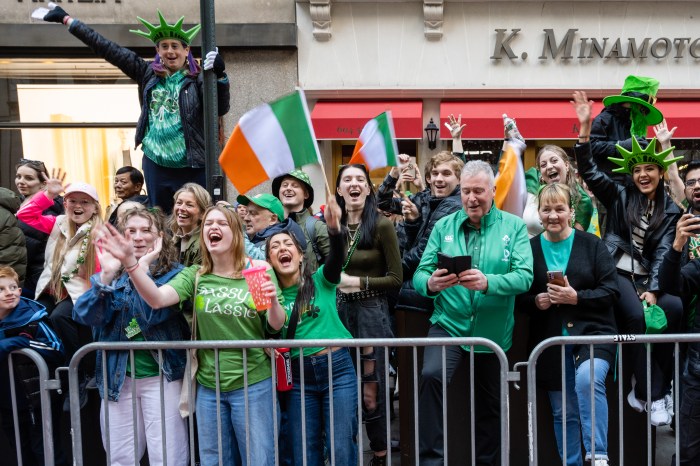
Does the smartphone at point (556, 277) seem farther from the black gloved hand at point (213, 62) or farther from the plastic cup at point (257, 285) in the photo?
the black gloved hand at point (213, 62)

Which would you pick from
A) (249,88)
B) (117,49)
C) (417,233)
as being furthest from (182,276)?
(249,88)

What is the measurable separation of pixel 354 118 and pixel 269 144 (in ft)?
27.7

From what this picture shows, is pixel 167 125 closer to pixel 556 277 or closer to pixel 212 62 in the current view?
pixel 212 62

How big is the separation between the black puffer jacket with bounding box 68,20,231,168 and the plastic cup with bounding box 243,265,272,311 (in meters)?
2.65

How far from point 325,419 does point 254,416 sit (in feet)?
1.69

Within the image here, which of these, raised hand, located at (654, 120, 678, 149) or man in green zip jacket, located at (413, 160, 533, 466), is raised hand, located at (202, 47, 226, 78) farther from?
raised hand, located at (654, 120, 678, 149)

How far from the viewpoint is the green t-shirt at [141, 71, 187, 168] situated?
6.21 m

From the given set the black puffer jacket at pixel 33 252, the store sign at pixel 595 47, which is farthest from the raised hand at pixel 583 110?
the store sign at pixel 595 47

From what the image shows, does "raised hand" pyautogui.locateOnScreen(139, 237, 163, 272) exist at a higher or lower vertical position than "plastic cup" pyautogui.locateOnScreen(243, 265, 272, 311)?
higher

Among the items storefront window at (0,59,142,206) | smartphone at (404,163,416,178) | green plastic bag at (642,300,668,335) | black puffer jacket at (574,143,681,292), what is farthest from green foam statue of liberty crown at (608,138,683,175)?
storefront window at (0,59,142,206)

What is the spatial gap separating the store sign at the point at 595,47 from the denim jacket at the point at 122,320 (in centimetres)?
996

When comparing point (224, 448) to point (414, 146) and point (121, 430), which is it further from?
point (414, 146)

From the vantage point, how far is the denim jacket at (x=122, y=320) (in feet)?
13.7

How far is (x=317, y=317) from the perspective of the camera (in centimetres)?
433
